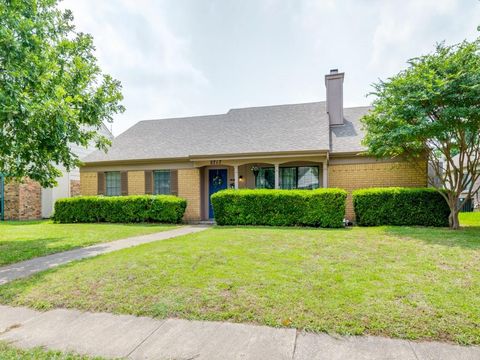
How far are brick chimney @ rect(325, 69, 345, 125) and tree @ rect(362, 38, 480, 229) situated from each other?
166 inches

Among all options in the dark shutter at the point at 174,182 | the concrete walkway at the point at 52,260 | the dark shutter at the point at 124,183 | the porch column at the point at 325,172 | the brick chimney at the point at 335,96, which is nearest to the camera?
the concrete walkway at the point at 52,260

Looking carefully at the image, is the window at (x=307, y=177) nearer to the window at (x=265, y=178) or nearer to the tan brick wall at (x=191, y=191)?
the window at (x=265, y=178)

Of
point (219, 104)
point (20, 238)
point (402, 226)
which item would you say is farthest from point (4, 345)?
point (219, 104)

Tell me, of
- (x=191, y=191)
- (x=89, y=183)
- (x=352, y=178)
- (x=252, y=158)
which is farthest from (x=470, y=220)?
(x=89, y=183)

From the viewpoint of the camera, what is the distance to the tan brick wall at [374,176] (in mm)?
10766

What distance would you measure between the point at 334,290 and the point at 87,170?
13.7 meters

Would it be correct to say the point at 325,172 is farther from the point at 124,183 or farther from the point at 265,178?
the point at 124,183

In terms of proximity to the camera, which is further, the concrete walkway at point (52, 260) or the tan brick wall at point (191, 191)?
the tan brick wall at point (191, 191)

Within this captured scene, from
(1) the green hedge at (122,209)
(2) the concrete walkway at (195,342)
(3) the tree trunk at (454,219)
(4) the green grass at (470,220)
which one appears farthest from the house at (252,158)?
(2) the concrete walkway at (195,342)

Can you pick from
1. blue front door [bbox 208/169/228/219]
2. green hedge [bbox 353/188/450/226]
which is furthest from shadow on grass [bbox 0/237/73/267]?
green hedge [bbox 353/188/450/226]

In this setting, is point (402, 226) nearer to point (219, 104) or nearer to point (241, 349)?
point (241, 349)

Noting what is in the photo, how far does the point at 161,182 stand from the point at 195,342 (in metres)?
11.1

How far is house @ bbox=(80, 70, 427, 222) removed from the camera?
437 inches

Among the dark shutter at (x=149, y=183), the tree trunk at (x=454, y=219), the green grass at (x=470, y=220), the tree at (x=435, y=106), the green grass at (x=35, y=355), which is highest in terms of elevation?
the tree at (x=435, y=106)
